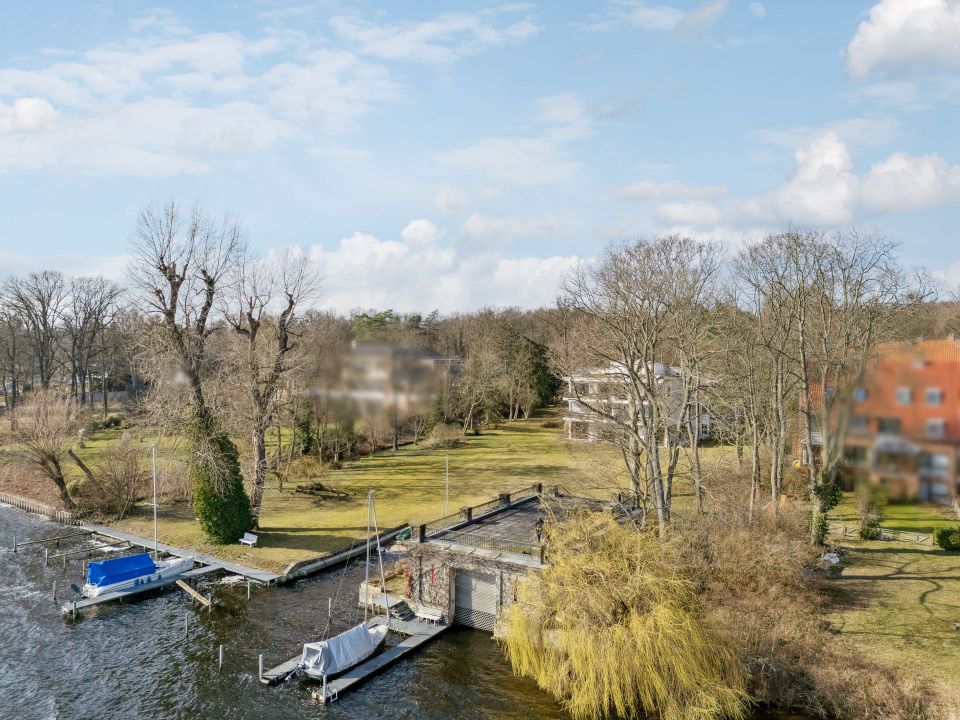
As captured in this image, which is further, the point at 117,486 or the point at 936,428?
the point at 117,486

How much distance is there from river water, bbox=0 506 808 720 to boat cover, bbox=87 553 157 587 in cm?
124

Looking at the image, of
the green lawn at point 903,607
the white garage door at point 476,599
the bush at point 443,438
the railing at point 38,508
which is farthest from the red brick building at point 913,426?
the bush at point 443,438

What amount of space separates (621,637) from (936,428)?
16.7 meters

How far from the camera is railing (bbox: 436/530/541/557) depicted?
25.2 m

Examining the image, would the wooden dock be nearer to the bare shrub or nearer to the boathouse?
the boathouse

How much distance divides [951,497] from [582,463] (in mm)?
53907

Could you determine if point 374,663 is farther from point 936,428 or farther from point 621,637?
point 936,428

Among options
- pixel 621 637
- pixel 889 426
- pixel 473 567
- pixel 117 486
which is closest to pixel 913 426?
pixel 889 426

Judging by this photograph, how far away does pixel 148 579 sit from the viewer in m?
30.3

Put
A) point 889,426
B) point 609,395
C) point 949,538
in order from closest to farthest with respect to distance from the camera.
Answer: point 889,426
point 949,538
point 609,395

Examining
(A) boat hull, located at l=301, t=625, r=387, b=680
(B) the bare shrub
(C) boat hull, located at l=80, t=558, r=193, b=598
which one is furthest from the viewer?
(B) the bare shrub

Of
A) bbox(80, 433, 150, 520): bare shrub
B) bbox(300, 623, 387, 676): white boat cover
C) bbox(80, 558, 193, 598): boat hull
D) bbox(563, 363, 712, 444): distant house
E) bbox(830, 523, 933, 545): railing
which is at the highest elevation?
bbox(563, 363, 712, 444): distant house

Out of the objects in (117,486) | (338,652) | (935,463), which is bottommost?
(338,652)

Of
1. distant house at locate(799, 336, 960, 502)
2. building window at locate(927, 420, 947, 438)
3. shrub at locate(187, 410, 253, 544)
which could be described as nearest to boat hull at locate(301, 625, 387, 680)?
shrub at locate(187, 410, 253, 544)
